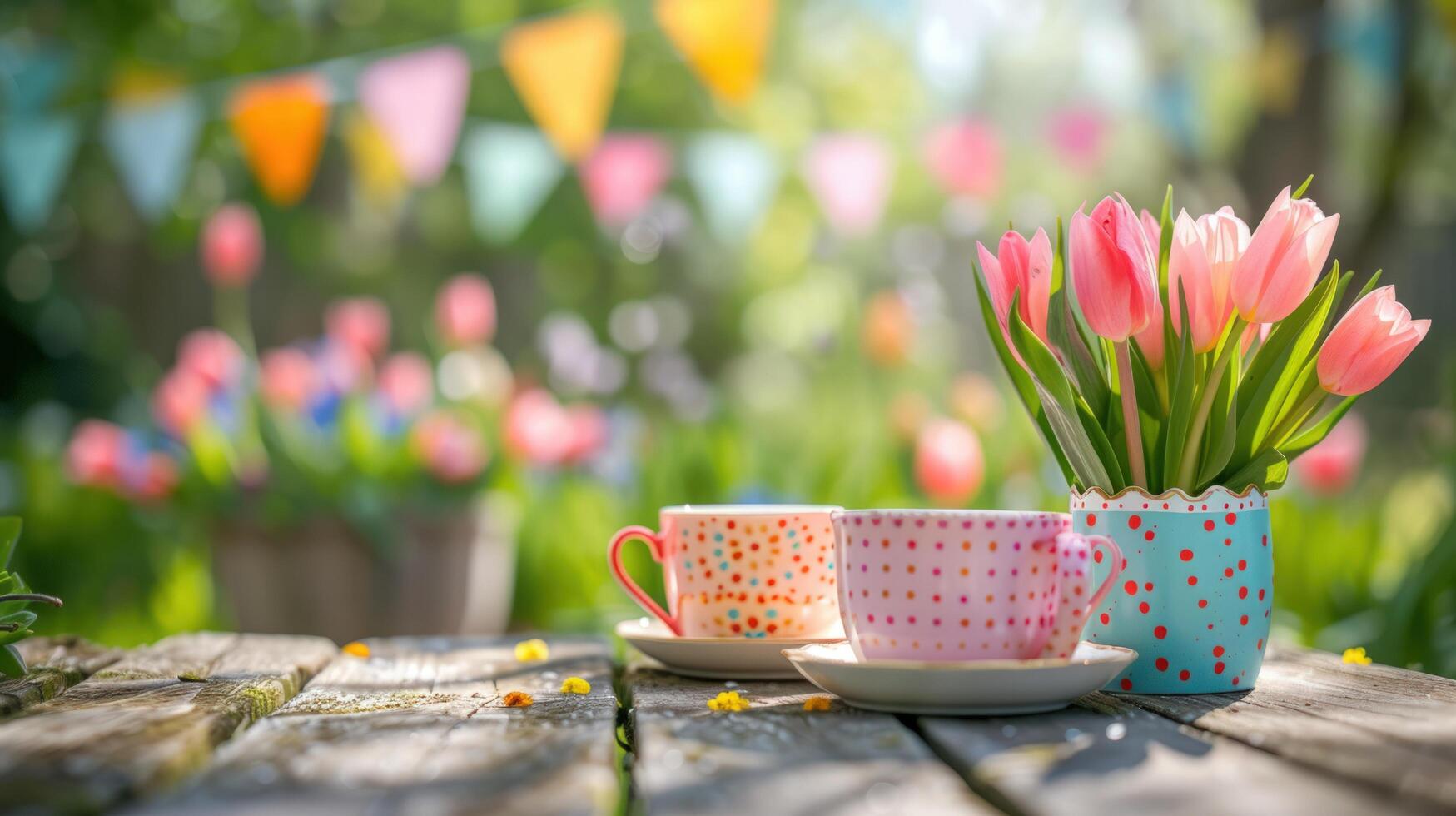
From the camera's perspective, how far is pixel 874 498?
256cm

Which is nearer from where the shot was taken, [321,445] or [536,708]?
[536,708]

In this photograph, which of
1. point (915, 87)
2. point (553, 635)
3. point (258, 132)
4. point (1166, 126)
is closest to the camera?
point (553, 635)

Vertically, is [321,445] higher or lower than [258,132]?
lower

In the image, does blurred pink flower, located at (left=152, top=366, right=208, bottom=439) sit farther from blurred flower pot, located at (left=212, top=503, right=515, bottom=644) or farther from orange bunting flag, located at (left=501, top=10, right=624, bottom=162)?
orange bunting flag, located at (left=501, top=10, right=624, bottom=162)

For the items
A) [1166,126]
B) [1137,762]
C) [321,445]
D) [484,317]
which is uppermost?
[1166,126]

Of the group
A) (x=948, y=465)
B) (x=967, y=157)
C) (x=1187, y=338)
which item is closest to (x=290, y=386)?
(x=948, y=465)

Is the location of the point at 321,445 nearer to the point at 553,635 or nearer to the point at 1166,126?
the point at 553,635

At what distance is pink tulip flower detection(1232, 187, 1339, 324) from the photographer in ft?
2.39

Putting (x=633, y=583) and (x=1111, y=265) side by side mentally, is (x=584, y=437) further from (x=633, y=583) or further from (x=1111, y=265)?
(x=1111, y=265)

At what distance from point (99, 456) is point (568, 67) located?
1.49 metres

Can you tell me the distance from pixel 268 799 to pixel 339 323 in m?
2.82

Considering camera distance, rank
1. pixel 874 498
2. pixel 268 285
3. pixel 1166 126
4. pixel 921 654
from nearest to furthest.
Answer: pixel 921 654
pixel 874 498
pixel 1166 126
pixel 268 285

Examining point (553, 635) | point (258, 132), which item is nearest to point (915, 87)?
point (258, 132)

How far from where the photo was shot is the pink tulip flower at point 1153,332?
2.58ft
